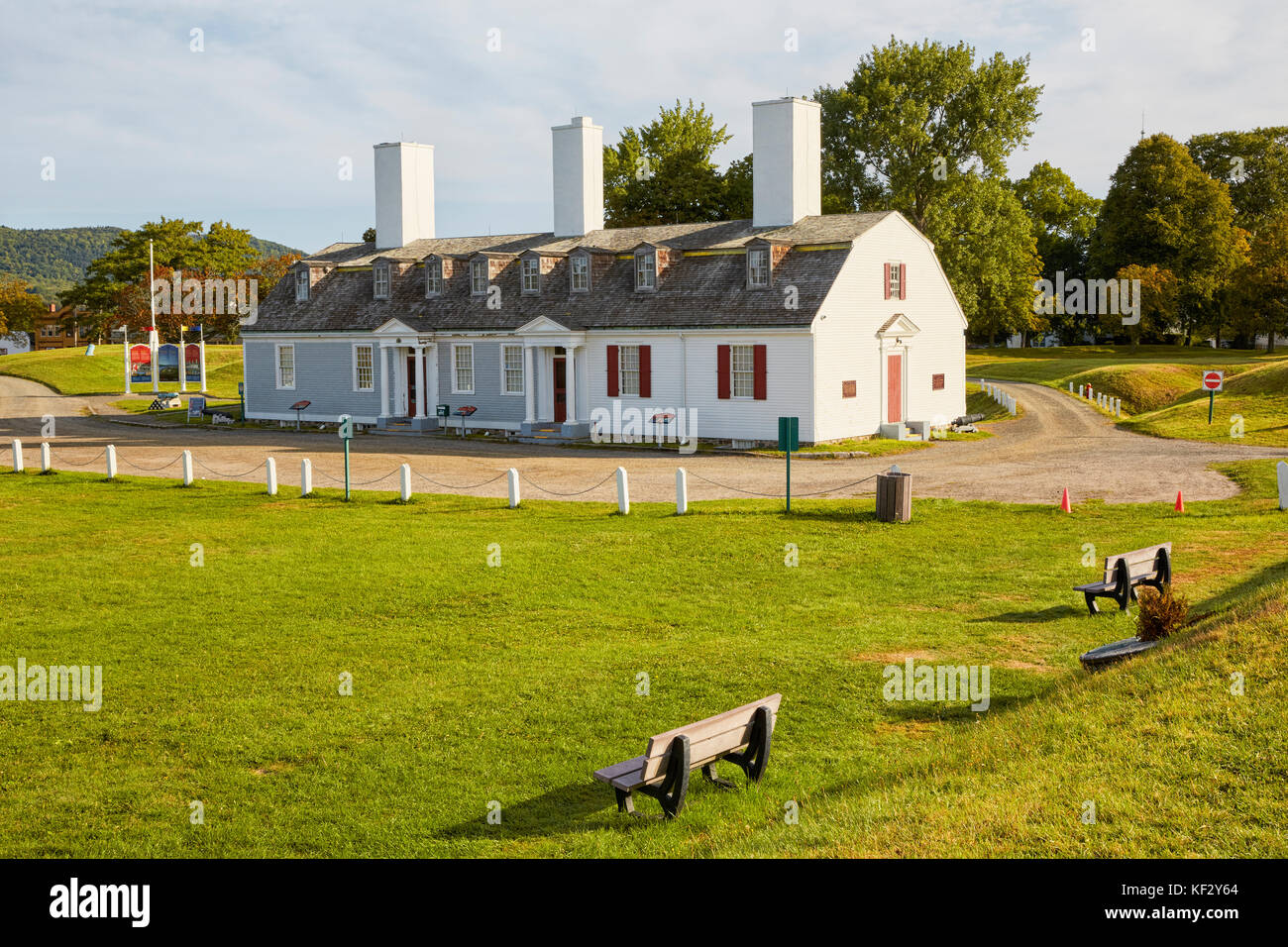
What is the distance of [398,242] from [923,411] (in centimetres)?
2340

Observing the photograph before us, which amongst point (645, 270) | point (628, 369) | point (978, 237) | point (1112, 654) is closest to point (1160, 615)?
point (1112, 654)

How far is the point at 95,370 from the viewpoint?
228 feet

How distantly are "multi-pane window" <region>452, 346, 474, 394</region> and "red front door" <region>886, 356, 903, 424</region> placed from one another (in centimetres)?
1484

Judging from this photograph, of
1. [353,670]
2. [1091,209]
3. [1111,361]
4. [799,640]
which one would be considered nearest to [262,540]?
[353,670]

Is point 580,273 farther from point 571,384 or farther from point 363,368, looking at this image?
point 363,368

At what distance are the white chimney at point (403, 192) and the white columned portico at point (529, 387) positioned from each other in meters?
12.8

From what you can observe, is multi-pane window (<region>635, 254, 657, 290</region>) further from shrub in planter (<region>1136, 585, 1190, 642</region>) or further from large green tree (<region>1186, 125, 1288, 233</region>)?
large green tree (<region>1186, 125, 1288, 233</region>)

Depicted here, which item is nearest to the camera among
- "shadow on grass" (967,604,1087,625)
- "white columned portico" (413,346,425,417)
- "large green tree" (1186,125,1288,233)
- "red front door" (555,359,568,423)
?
"shadow on grass" (967,604,1087,625)

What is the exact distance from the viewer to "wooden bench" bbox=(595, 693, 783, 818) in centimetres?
875

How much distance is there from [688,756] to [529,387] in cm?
3170

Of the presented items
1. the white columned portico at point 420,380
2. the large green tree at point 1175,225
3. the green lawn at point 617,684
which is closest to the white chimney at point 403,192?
the white columned portico at point 420,380

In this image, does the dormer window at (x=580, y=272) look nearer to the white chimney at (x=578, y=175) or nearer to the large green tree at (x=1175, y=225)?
the white chimney at (x=578, y=175)

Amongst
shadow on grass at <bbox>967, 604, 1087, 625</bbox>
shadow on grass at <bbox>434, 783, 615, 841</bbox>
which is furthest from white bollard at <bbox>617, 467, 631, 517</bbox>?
shadow on grass at <bbox>434, 783, 615, 841</bbox>
